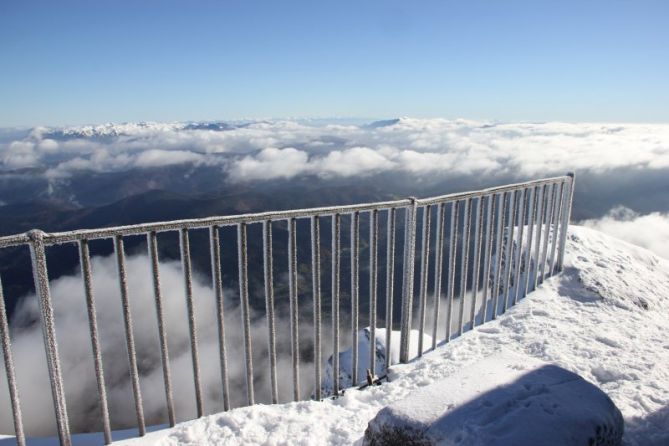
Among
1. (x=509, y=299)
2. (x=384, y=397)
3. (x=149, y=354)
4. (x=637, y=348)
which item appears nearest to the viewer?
(x=384, y=397)

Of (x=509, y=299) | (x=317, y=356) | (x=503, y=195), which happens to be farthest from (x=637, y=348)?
(x=317, y=356)

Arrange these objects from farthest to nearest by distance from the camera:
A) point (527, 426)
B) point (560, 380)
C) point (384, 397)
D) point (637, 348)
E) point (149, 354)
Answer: point (149, 354) < point (637, 348) < point (384, 397) < point (560, 380) < point (527, 426)

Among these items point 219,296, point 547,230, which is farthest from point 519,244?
point 219,296

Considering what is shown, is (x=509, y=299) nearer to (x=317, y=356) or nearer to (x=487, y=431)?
(x=317, y=356)

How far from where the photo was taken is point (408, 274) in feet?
17.2

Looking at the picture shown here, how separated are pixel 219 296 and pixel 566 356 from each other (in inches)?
168

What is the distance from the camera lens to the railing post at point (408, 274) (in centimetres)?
510

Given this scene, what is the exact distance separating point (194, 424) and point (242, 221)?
1.98m

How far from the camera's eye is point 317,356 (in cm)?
466

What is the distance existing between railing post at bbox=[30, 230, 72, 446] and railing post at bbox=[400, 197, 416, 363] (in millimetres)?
3638

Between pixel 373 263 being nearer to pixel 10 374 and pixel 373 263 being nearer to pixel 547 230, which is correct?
pixel 10 374

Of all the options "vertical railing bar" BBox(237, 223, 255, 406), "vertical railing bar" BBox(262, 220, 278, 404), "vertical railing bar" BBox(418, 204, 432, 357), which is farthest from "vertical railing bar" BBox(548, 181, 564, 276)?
"vertical railing bar" BBox(237, 223, 255, 406)

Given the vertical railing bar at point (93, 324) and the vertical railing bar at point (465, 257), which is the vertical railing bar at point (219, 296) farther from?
the vertical railing bar at point (465, 257)

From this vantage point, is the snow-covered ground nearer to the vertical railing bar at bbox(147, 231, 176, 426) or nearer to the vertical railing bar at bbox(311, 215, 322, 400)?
the vertical railing bar at bbox(147, 231, 176, 426)
